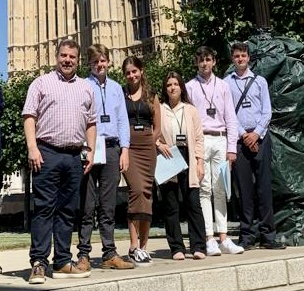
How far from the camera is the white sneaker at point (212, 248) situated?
4785mm

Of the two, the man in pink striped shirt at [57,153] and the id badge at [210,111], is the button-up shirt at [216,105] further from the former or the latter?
the man in pink striped shirt at [57,153]

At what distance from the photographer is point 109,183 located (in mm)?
4348

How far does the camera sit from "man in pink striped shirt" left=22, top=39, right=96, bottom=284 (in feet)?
12.7

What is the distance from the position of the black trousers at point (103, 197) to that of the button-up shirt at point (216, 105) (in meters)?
0.99

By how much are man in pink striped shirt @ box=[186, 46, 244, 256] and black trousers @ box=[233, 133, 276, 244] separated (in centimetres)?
26

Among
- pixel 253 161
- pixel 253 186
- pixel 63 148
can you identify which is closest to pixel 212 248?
pixel 253 186

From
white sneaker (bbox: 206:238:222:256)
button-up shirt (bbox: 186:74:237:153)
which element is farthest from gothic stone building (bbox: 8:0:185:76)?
white sneaker (bbox: 206:238:222:256)

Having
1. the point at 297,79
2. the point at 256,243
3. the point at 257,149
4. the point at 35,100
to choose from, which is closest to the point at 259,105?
the point at 257,149

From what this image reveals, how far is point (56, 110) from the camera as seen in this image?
3.91 meters

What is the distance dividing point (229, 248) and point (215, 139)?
3.07 ft

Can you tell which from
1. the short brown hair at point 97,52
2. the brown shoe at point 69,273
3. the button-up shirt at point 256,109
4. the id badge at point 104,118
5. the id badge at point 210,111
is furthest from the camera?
the button-up shirt at point 256,109

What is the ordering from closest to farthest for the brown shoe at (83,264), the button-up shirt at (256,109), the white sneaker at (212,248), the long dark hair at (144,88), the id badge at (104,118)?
1. the brown shoe at (83,264)
2. the id badge at (104,118)
3. the long dark hair at (144,88)
4. the white sneaker at (212,248)
5. the button-up shirt at (256,109)

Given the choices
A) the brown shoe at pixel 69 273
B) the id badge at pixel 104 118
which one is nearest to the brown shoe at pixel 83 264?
the brown shoe at pixel 69 273

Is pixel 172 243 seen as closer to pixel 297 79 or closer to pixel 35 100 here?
pixel 35 100
